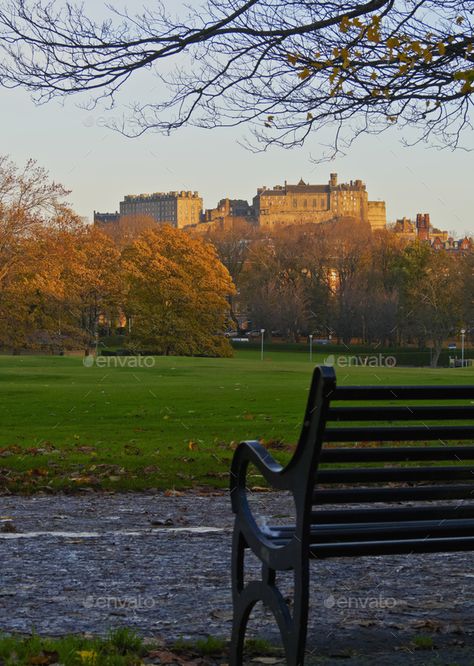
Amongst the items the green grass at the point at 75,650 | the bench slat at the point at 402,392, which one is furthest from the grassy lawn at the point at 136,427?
the bench slat at the point at 402,392

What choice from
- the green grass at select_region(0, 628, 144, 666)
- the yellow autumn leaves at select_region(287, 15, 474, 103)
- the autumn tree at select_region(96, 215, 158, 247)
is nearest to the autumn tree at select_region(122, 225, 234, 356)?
the autumn tree at select_region(96, 215, 158, 247)

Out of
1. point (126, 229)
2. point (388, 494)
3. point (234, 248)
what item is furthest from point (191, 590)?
point (126, 229)

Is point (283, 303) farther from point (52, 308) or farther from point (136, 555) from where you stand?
point (136, 555)

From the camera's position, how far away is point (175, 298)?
7156 cm

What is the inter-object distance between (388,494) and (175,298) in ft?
222

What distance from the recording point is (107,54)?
951cm

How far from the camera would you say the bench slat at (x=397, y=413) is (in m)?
3.90

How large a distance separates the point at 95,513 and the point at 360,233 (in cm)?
9967

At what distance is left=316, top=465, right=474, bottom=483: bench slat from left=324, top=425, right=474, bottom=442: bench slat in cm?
13

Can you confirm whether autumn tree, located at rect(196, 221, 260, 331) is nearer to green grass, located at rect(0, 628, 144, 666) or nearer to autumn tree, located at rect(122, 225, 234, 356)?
autumn tree, located at rect(122, 225, 234, 356)

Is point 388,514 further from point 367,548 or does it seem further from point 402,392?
point 402,392

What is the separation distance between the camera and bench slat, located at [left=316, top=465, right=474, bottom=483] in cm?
402

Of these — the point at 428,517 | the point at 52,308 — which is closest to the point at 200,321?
the point at 52,308

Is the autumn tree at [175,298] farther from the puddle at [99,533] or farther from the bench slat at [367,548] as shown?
the bench slat at [367,548]
